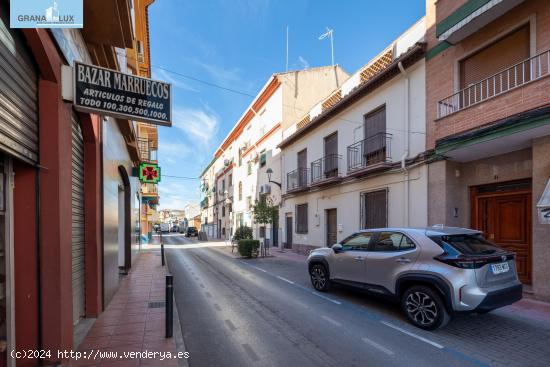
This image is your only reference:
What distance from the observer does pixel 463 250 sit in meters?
4.95

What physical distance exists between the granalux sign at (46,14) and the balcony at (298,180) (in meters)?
13.8

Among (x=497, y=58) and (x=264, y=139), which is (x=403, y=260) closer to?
(x=497, y=58)

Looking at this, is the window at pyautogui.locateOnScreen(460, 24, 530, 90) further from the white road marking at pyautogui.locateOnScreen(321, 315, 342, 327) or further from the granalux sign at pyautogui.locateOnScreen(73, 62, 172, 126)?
the granalux sign at pyautogui.locateOnScreen(73, 62, 172, 126)

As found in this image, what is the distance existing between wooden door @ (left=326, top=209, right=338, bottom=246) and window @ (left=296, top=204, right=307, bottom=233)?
2.27 meters

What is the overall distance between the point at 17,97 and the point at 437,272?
5959mm

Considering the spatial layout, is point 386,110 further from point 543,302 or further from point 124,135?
point 124,135

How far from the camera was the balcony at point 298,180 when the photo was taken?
17.1 metres

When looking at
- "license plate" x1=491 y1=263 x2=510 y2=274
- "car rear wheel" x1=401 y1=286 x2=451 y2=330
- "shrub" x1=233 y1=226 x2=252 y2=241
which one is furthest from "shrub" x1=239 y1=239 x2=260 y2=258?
"license plate" x1=491 y1=263 x2=510 y2=274

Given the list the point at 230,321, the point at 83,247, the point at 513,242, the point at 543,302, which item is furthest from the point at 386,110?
the point at 83,247

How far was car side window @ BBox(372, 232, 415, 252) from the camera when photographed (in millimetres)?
5672

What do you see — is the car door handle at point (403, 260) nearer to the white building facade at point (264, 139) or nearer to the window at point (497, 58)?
the window at point (497, 58)

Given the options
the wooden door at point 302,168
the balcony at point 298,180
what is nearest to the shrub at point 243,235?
the balcony at point 298,180

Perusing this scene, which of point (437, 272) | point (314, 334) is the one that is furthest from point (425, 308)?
point (314, 334)

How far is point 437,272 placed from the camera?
492cm
